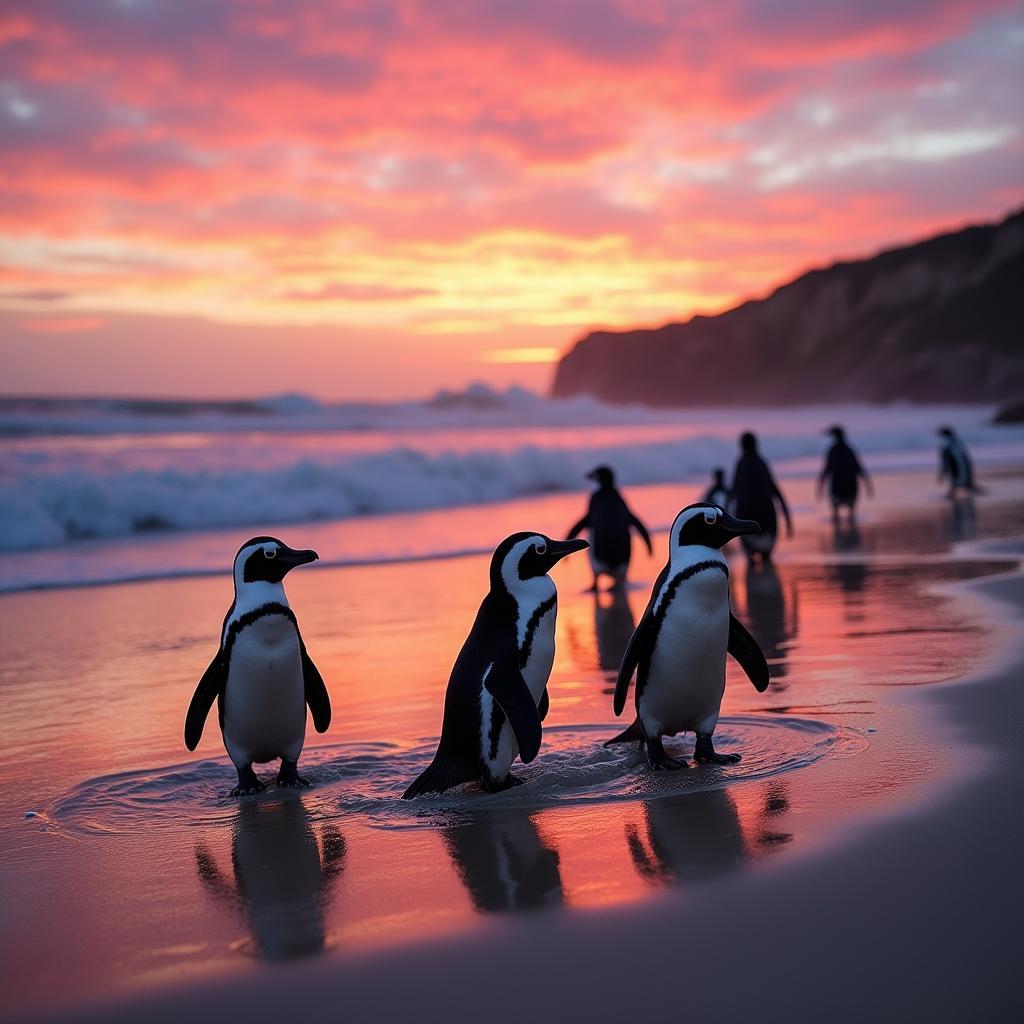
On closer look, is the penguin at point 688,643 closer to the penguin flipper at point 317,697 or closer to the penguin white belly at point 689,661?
the penguin white belly at point 689,661

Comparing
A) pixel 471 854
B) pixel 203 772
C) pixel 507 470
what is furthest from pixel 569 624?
pixel 507 470

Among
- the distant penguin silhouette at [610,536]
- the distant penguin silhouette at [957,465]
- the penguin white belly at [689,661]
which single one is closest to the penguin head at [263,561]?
the penguin white belly at [689,661]

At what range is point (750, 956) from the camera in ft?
9.99

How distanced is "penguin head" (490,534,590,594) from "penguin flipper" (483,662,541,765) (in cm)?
34

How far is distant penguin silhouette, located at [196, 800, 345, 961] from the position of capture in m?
3.35

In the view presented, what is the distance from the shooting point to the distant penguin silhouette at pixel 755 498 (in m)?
11.5

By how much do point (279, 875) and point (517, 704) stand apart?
3.48 feet

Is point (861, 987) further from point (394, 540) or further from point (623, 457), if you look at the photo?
point (623, 457)

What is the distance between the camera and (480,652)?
4.80m

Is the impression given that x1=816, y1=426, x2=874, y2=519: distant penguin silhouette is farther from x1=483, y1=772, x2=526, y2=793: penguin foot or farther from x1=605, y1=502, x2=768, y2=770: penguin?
x1=483, y1=772, x2=526, y2=793: penguin foot

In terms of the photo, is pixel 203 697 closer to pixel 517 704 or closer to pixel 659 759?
pixel 517 704

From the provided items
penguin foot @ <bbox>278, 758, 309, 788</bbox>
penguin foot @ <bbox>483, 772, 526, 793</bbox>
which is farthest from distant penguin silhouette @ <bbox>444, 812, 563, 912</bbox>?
penguin foot @ <bbox>278, 758, 309, 788</bbox>

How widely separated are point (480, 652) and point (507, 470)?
18.2 meters

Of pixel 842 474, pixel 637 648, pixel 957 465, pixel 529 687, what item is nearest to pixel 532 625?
pixel 529 687
